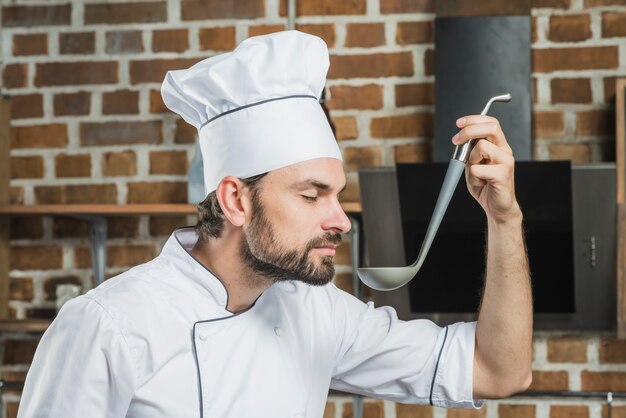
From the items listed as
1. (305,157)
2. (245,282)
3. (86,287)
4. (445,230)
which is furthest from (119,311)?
(86,287)

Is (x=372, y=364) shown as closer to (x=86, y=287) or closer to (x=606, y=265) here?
(x=606, y=265)

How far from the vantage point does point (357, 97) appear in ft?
6.88

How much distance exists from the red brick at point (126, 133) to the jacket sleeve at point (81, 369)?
3.43ft

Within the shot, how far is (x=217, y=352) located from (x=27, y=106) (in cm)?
121

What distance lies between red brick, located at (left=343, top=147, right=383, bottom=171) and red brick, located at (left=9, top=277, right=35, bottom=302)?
2.65ft

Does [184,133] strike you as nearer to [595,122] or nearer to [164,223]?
[164,223]

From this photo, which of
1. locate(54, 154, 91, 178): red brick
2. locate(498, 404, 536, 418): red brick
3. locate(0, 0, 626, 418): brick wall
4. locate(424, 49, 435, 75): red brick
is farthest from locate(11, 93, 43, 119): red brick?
locate(498, 404, 536, 418): red brick

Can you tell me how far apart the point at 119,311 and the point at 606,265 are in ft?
3.83

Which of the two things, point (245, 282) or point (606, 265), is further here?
point (606, 265)

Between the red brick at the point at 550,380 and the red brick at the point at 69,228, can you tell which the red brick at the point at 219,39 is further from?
the red brick at the point at 550,380

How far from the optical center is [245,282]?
1269 millimetres

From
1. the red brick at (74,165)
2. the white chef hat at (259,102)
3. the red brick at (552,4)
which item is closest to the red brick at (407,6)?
the red brick at (552,4)

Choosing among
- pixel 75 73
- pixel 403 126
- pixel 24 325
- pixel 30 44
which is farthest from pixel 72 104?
pixel 403 126

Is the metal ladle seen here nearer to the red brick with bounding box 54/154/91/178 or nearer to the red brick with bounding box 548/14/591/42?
the red brick with bounding box 548/14/591/42
